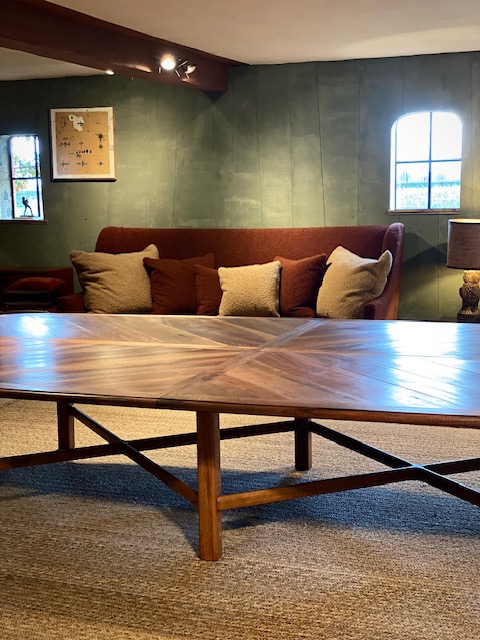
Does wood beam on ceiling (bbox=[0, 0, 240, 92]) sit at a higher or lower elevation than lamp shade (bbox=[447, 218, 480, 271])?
higher

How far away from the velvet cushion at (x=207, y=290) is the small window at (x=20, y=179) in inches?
96.3

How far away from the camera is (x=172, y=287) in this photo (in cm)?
541

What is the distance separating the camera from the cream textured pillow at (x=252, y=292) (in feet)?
16.7

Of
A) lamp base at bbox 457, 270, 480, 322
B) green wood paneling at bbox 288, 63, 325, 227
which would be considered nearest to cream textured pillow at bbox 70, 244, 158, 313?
Answer: green wood paneling at bbox 288, 63, 325, 227

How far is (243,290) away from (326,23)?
5.70 feet

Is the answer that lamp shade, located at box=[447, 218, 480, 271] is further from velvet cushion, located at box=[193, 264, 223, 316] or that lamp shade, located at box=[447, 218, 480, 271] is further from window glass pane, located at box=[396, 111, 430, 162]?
velvet cushion, located at box=[193, 264, 223, 316]

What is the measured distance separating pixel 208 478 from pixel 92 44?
11.8ft

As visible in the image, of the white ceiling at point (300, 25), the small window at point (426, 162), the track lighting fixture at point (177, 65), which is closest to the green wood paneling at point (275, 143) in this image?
the white ceiling at point (300, 25)

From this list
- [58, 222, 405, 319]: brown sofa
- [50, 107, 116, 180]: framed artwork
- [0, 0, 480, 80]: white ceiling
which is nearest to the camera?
[0, 0, 480, 80]: white ceiling

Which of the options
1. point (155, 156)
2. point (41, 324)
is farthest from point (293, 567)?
point (155, 156)

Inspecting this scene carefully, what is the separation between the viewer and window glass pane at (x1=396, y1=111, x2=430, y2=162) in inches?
235

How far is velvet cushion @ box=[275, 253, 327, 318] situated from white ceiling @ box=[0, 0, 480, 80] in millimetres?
1475

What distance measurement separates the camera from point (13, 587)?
2.21 metres

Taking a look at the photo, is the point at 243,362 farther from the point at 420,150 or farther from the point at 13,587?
the point at 420,150
